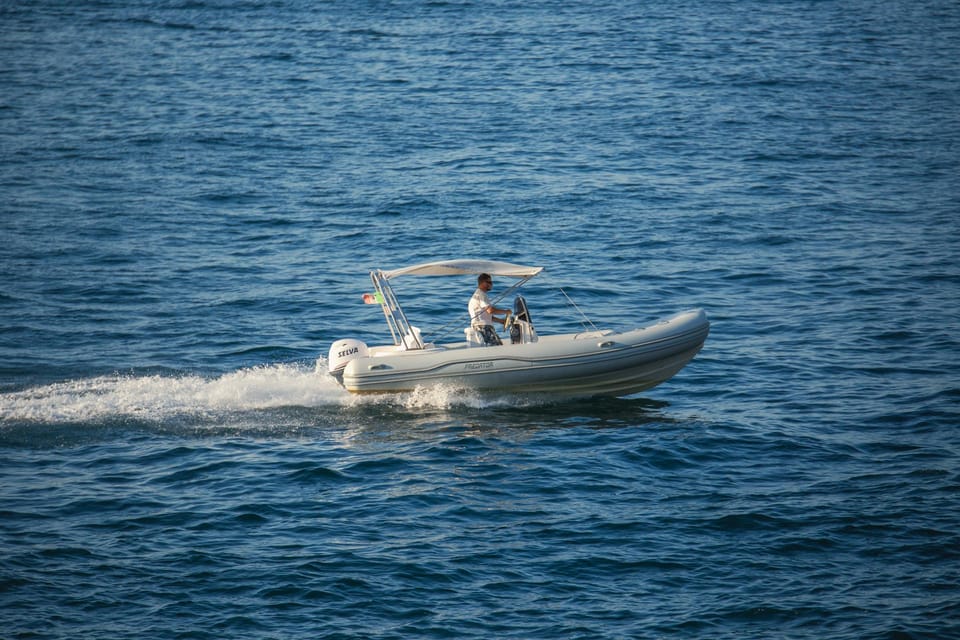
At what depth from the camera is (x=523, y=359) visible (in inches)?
604

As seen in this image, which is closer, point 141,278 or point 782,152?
point 141,278

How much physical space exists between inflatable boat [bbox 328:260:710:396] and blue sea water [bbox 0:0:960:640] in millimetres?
415

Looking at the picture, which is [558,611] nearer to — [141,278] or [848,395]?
[848,395]

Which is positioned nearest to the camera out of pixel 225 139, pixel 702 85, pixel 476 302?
pixel 476 302

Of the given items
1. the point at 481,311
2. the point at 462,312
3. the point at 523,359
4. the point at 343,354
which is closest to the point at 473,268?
the point at 481,311

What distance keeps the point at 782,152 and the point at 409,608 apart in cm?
2147

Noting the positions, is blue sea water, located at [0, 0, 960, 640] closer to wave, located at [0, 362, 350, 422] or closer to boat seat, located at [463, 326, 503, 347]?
wave, located at [0, 362, 350, 422]

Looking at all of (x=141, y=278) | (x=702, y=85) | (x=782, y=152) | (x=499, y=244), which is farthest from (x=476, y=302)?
(x=702, y=85)

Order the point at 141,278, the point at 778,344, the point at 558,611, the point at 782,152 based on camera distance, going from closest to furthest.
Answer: the point at 558,611
the point at 778,344
the point at 141,278
the point at 782,152

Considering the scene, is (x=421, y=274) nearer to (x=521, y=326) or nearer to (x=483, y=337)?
(x=483, y=337)

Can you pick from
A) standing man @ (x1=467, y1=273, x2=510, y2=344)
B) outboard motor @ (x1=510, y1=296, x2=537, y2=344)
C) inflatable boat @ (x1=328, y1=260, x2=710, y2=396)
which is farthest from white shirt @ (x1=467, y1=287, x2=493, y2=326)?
outboard motor @ (x1=510, y1=296, x2=537, y2=344)

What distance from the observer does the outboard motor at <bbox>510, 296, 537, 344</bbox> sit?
15797mm

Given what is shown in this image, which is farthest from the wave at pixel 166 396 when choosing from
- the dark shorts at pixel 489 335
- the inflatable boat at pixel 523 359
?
the dark shorts at pixel 489 335

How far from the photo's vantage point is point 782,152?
2888 cm
